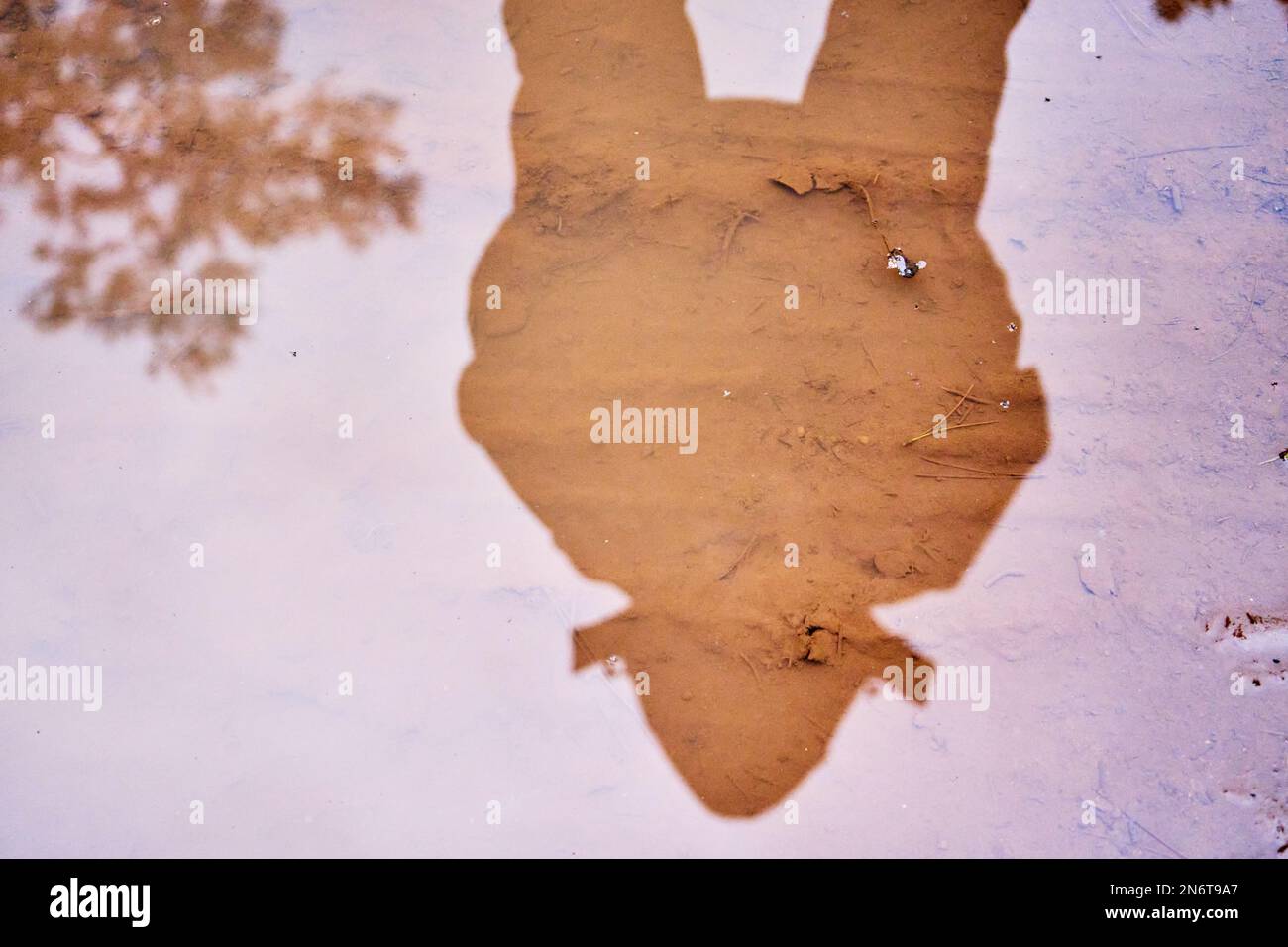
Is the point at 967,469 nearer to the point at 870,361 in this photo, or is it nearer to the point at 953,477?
the point at 953,477

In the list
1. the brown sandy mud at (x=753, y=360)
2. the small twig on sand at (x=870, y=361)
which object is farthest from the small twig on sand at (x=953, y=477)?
the small twig on sand at (x=870, y=361)

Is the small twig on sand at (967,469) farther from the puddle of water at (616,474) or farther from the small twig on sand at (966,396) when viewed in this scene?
the small twig on sand at (966,396)
